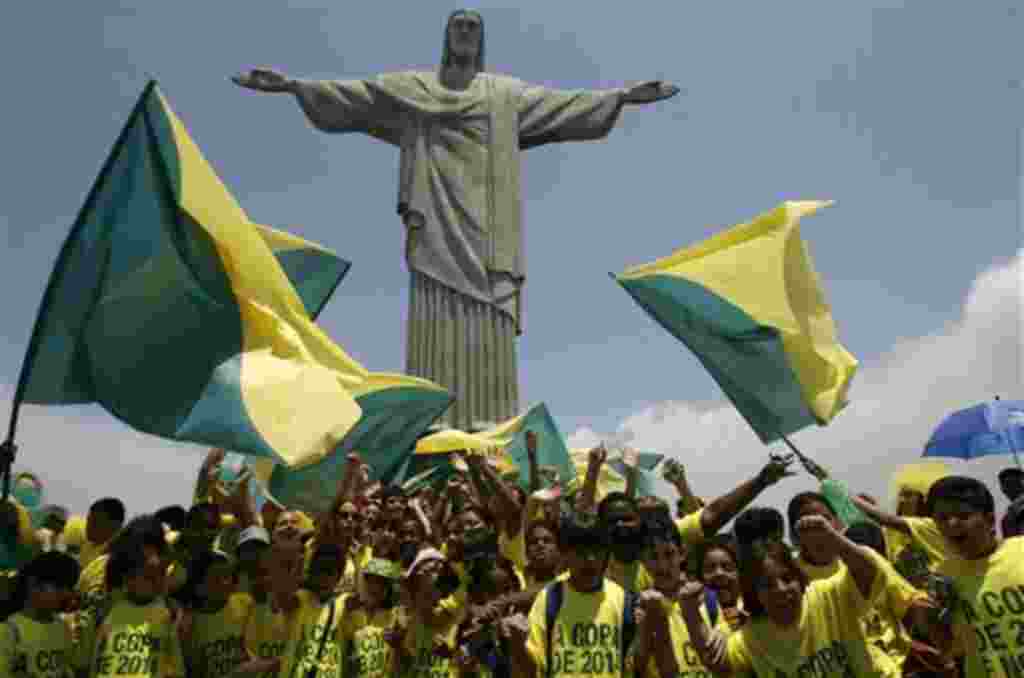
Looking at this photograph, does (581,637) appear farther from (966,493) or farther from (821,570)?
(966,493)

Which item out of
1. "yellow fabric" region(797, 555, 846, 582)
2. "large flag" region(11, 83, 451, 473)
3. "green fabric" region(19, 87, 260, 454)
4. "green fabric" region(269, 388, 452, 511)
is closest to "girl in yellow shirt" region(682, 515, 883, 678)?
"yellow fabric" region(797, 555, 846, 582)

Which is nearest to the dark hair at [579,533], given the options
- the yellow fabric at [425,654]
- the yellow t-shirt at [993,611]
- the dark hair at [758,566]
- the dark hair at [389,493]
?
the dark hair at [758,566]

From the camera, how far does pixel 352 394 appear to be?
20.9ft

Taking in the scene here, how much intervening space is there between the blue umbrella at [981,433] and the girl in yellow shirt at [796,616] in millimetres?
5817

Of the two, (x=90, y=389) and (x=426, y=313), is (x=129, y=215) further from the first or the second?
(x=426, y=313)

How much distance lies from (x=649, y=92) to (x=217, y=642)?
12.9 m

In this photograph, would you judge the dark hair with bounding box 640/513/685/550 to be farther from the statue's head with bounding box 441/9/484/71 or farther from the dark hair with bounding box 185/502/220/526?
the statue's head with bounding box 441/9/484/71

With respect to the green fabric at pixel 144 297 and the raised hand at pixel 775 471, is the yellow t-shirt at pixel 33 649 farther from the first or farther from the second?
the raised hand at pixel 775 471

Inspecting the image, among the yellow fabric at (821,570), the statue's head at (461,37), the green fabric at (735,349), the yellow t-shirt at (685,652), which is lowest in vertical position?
the yellow t-shirt at (685,652)

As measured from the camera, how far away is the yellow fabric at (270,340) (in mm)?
5312

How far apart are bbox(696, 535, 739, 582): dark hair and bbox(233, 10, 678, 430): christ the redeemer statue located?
981 cm

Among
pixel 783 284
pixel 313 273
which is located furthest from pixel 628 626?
pixel 313 273

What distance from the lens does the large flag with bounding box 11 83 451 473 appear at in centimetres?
547

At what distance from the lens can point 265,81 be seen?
48.1ft
